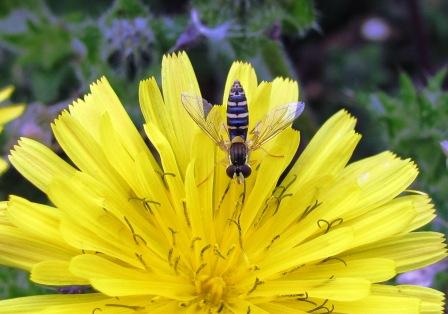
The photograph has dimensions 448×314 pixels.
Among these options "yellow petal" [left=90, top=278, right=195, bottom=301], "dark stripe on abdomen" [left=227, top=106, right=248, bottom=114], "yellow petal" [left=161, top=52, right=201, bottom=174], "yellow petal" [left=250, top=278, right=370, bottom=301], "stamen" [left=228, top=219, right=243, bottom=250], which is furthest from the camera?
"yellow petal" [left=161, top=52, right=201, bottom=174]

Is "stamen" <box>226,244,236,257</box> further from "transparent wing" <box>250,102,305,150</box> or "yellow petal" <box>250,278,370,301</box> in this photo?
"transparent wing" <box>250,102,305,150</box>

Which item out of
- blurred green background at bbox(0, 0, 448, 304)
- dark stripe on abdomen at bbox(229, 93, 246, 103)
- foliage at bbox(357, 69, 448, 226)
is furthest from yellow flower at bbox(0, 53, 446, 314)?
foliage at bbox(357, 69, 448, 226)

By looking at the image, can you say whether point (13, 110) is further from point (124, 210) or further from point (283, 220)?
point (283, 220)

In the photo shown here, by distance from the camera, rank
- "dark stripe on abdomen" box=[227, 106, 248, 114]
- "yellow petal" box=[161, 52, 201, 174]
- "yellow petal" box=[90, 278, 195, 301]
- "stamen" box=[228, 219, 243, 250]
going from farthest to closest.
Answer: "yellow petal" box=[161, 52, 201, 174], "stamen" box=[228, 219, 243, 250], "dark stripe on abdomen" box=[227, 106, 248, 114], "yellow petal" box=[90, 278, 195, 301]

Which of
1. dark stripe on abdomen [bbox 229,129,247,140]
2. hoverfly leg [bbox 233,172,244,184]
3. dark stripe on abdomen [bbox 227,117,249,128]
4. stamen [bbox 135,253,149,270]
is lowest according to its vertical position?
stamen [bbox 135,253,149,270]

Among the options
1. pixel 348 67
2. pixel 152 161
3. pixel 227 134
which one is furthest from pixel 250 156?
pixel 348 67

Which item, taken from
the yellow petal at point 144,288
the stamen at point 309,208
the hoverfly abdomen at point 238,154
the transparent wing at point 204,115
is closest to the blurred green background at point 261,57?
the yellow petal at point 144,288

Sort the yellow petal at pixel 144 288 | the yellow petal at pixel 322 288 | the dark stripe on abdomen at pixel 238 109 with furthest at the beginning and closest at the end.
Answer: the dark stripe on abdomen at pixel 238 109 < the yellow petal at pixel 322 288 < the yellow petal at pixel 144 288

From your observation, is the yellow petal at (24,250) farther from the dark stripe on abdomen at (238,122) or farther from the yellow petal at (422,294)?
the yellow petal at (422,294)
